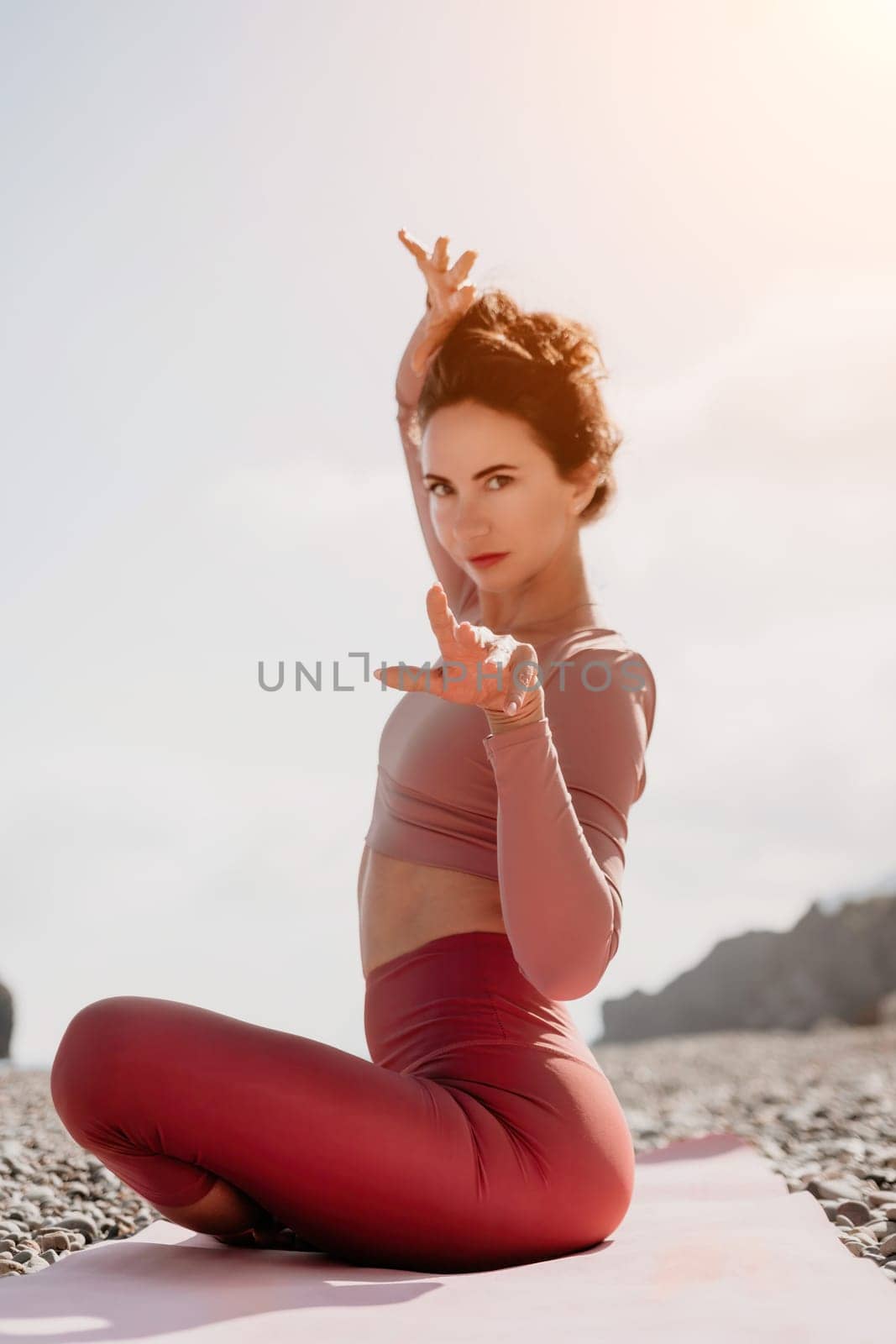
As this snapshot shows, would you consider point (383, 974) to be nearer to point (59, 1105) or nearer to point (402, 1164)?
point (402, 1164)

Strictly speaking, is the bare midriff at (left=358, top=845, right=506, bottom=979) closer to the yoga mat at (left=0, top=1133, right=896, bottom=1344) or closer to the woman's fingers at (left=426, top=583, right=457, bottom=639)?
the yoga mat at (left=0, top=1133, right=896, bottom=1344)

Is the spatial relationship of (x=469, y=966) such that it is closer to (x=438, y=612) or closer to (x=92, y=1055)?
(x=92, y=1055)

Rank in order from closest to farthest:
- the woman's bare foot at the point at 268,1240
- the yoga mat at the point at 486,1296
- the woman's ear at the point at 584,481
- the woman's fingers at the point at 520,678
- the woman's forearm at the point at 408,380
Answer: the yoga mat at the point at 486,1296 → the woman's fingers at the point at 520,678 → the woman's bare foot at the point at 268,1240 → the woman's ear at the point at 584,481 → the woman's forearm at the point at 408,380

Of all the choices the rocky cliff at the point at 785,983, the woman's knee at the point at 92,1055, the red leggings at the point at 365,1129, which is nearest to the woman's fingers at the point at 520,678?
the red leggings at the point at 365,1129

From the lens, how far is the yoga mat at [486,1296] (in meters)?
1.85

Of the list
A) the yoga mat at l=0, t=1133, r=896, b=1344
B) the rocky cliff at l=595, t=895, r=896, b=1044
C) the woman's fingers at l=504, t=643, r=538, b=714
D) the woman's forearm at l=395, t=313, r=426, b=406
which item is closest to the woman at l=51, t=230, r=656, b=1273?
the woman's fingers at l=504, t=643, r=538, b=714

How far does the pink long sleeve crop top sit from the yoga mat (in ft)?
1.81

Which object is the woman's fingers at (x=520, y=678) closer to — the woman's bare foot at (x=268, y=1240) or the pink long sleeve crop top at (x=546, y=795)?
the pink long sleeve crop top at (x=546, y=795)

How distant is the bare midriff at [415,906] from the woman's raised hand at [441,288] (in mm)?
1463

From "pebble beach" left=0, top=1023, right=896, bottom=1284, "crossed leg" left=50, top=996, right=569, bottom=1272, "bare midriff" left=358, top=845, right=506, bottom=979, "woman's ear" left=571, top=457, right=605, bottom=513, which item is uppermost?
"woman's ear" left=571, top=457, right=605, bottom=513

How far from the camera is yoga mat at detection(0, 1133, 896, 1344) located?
1847mm

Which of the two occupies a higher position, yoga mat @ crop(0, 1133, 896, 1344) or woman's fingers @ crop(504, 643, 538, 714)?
woman's fingers @ crop(504, 643, 538, 714)

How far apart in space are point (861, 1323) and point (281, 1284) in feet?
3.24

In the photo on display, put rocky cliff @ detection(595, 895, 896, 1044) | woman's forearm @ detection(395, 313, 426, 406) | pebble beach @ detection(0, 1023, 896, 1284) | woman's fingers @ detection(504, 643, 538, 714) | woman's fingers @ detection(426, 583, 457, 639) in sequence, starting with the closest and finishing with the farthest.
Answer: woman's fingers @ detection(426, 583, 457, 639) < woman's fingers @ detection(504, 643, 538, 714) < pebble beach @ detection(0, 1023, 896, 1284) < woman's forearm @ detection(395, 313, 426, 406) < rocky cliff @ detection(595, 895, 896, 1044)
